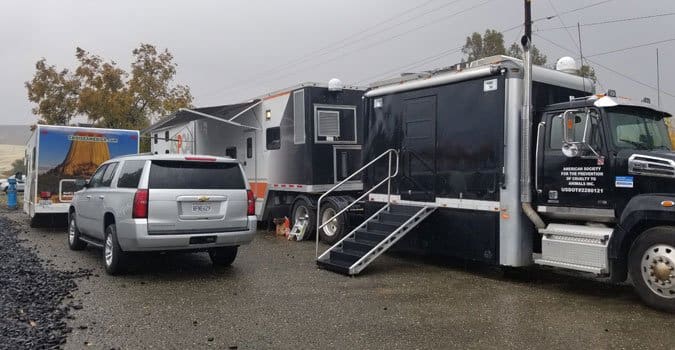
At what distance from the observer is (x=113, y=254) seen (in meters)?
7.95

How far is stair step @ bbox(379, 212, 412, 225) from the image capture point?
8.82 m

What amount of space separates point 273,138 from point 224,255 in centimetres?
471

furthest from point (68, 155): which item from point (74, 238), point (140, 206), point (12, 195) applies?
point (12, 195)

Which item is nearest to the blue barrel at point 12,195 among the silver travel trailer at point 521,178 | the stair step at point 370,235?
the silver travel trailer at point 521,178

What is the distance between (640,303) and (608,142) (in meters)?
1.94

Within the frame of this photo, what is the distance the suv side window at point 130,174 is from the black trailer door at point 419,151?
412 cm

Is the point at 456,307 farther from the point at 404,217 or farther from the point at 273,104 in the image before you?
the point at 273,104

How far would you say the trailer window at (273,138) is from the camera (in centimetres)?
1288

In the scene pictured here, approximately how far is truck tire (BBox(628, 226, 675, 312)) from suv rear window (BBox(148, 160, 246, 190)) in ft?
17.3

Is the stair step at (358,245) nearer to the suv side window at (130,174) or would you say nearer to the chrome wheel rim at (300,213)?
the suv side window at (130,174)

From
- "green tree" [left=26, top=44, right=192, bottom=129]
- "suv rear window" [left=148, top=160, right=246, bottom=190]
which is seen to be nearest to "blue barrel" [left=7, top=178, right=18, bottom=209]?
"green tree" [left=26, top=44, right=192, bottom=129]

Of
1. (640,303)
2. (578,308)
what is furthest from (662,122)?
(578,308)

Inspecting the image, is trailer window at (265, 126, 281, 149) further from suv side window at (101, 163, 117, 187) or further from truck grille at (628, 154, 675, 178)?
truck grille at (628, 154, 675, 178)

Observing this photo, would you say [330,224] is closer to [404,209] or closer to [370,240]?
[404,209]
